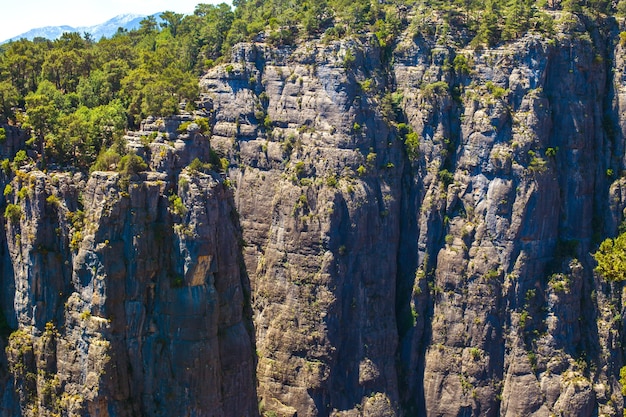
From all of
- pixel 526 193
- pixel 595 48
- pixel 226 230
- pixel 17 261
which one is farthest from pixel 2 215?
pixel 595 48

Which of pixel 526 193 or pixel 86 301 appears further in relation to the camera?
pixel 526 193

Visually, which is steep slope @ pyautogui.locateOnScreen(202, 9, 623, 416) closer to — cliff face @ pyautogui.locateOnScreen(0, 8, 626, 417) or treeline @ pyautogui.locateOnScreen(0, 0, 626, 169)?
cliff face @ pyautogui.locateOnScreen(0, 8, 626, 417)

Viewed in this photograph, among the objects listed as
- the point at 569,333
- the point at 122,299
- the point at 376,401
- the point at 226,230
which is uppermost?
the point at 226,230

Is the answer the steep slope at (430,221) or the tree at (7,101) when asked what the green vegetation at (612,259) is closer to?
the steep slope at (430,221)

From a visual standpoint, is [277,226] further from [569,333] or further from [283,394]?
[569,333]

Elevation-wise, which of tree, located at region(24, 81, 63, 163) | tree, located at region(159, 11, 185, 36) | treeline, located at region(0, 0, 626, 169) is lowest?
tree, located at region(24, 81, 63, 163)

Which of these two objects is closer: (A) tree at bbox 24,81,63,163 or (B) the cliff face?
(A) tree at bbox 24,81,63,163

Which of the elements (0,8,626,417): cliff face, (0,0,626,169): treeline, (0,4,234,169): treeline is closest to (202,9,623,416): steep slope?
(0,8,626,417): cliff face

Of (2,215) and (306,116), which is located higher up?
(306,116)
